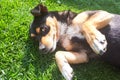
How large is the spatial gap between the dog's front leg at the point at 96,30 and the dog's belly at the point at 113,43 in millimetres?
116

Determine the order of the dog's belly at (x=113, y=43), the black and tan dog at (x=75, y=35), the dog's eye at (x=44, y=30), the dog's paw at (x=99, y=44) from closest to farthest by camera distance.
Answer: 1. the dog's paw at (x=99, y=44)
2. the black and tan dog at (x=75, y=35)
3. the dog's belly at (x=113, y=43)
4. the dog's eye at (x=44, y=30)

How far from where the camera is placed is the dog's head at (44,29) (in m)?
5.50

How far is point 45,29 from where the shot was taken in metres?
5.69

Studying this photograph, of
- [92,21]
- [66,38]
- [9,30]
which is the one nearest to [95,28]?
[92,21]

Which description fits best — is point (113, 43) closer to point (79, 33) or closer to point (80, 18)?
point (79, 33)

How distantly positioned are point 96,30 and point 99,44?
316mm

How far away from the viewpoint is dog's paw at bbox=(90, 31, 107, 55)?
17.2 feet

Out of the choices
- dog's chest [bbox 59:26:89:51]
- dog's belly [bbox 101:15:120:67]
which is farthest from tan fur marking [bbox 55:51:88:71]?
dog's belly [bbox 101:15:120:67]

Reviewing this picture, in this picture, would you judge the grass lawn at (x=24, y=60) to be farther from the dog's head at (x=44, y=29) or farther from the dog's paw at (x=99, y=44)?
the dog's paw at (x=99, y=44)

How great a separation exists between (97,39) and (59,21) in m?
0.94

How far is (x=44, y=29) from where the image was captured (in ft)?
18.7

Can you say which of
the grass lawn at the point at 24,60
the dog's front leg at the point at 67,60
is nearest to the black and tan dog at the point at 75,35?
the dog's front leg at the point at 67,60

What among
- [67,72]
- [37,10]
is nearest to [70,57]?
[67,72]

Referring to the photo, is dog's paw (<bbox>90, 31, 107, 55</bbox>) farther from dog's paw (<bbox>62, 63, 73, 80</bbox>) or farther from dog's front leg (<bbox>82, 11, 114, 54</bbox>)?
dog's paw (<bbox>62, 63, 73, 80</bbox>)
